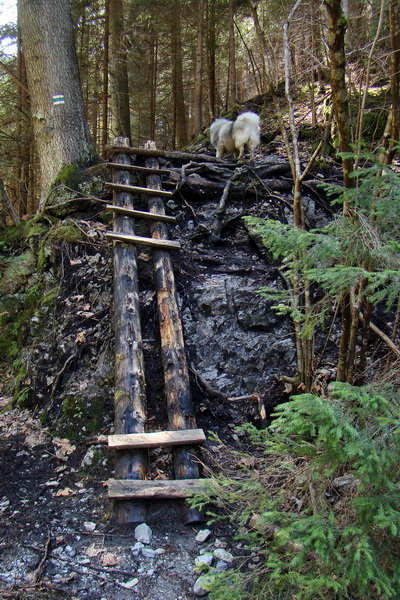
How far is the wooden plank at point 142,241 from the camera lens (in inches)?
205

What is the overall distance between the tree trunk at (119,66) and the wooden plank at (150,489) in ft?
33.0

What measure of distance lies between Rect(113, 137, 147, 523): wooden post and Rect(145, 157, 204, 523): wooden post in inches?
9.9

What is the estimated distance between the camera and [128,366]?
169 inches

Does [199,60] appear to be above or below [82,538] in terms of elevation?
above

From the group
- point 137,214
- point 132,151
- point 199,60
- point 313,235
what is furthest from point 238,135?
point 313,235

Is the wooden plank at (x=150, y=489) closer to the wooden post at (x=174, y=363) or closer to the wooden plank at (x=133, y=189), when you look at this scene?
the wooden post at (x=174, y=363)

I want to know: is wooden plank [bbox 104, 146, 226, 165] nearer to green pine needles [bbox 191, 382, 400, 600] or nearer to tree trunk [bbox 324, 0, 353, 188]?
tree trunk [bbox 324, 0, 353, 188]

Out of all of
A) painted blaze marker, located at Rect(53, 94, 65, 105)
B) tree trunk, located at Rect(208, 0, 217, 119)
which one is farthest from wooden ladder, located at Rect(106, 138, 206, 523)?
tree trunk, located at Rect(208, 0, 217, 119)

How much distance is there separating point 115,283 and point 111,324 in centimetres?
49

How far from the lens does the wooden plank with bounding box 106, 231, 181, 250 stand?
5199mm

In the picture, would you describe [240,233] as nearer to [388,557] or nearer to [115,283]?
[115,283]

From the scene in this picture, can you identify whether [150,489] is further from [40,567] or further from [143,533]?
[40,567]

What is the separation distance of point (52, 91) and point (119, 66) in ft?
19.9

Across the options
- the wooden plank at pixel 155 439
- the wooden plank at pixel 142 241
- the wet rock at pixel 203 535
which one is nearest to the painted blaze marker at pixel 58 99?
the wooden plank at pixel 142 241
